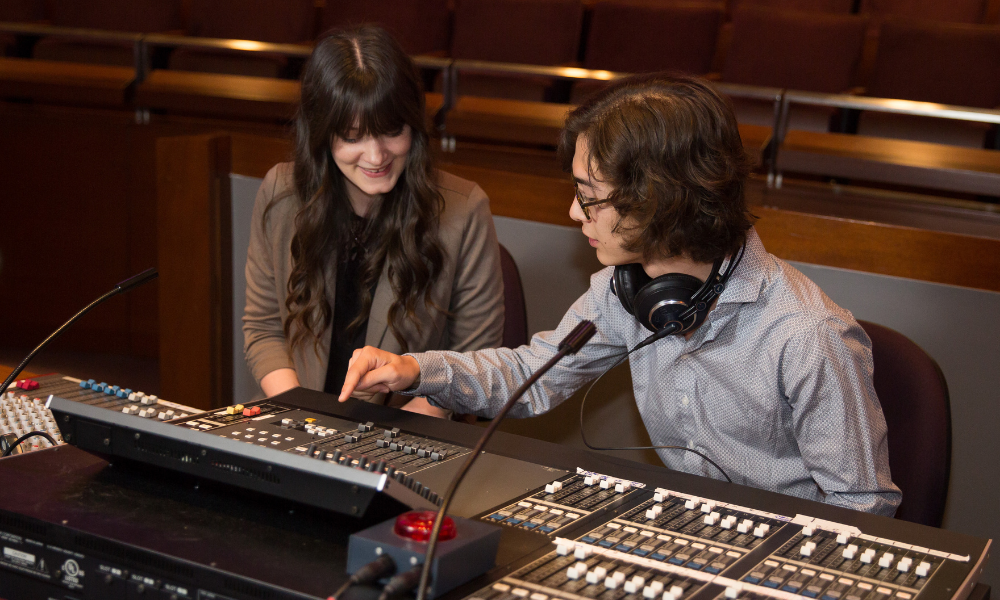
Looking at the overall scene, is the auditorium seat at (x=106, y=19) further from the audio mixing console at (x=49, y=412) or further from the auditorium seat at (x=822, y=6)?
the audio mixing console at (x=49, y=412)

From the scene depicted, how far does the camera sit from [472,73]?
3.42 meters

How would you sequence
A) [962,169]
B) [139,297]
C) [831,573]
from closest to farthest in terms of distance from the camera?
[831,573] < [962,169] < [139,297]

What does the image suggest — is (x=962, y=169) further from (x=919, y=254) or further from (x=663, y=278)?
(x=663, y=278)

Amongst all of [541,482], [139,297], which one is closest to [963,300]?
[541,482]

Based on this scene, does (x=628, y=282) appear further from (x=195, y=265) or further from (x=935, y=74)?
(x=935, y=74)

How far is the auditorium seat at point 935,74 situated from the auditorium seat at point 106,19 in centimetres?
271

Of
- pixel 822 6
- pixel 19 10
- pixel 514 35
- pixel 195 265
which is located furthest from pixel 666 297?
pixel 19 10

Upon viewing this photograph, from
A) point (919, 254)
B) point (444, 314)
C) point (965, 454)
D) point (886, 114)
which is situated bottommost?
point (965, 454)

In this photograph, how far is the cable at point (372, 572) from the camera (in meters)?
0.68

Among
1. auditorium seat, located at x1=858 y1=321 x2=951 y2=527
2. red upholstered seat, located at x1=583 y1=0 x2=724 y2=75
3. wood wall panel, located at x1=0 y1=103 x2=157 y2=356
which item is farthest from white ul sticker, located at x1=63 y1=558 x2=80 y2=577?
red upholstered seat, located at x1=583 y1=0 x2=724 y2=75

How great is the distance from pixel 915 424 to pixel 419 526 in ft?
2.88

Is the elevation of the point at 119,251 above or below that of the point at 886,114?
below

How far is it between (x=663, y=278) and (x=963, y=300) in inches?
34.6

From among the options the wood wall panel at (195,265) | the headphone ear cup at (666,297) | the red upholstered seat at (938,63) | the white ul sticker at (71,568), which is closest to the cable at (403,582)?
the white ul sticker at (71,568)
